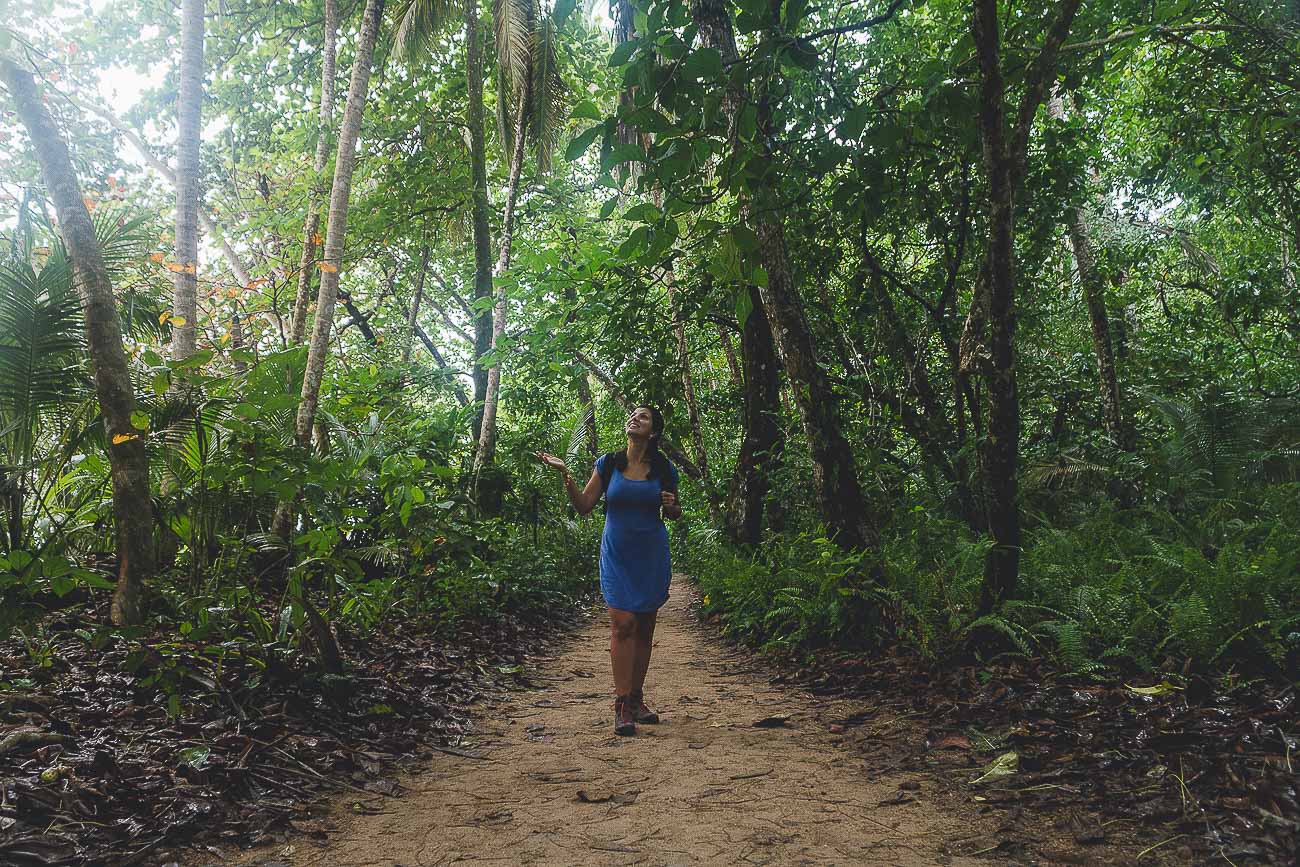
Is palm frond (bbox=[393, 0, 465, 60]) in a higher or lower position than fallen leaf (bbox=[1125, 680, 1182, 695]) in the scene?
higher

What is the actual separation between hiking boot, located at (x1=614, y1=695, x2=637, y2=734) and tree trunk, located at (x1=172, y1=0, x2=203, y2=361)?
15.4 feet

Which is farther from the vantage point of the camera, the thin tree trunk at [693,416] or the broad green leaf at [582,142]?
the thin tree trunk at [693,416]

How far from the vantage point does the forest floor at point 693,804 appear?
2492 millimetres

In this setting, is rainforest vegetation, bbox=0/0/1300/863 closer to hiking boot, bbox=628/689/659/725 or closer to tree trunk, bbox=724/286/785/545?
tree trunk, bbox=724/286/785/545

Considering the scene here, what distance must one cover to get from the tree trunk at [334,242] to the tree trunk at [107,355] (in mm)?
1886

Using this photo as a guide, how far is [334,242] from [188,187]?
4.30 feet

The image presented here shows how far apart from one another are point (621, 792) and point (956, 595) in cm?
240

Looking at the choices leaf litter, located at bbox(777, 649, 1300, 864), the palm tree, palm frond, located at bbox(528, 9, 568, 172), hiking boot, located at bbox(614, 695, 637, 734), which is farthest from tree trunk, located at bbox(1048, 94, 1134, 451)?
palm frond, located at bbox(528, 9, 568, 172)

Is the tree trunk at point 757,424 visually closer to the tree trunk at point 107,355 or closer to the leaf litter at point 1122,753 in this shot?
the leaf litter at point 1122,753

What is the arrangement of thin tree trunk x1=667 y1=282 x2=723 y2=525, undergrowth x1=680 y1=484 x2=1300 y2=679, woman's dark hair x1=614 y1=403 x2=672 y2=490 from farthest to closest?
thin tree trunk x1=667 y1=282 x2=723 y2=525
woman's dark hair x1=614 y1=403 x2=672 y2=490
undergrowth x1=680 y1=484 x2=1300 y2=679

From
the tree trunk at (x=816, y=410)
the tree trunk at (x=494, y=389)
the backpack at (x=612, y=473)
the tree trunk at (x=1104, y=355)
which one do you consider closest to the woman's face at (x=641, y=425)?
the backpack at (x=612, y=473)

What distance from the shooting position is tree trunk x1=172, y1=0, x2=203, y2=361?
619 centimetres

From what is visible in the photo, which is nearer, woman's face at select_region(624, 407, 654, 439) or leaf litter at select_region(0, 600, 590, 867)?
leaf litter at select_region(0, 600, 590, 867)

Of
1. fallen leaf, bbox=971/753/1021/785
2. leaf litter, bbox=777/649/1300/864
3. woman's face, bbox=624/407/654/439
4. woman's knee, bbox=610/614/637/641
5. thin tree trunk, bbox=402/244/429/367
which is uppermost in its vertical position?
thin tree trunk, bbox=402/244/429/367
